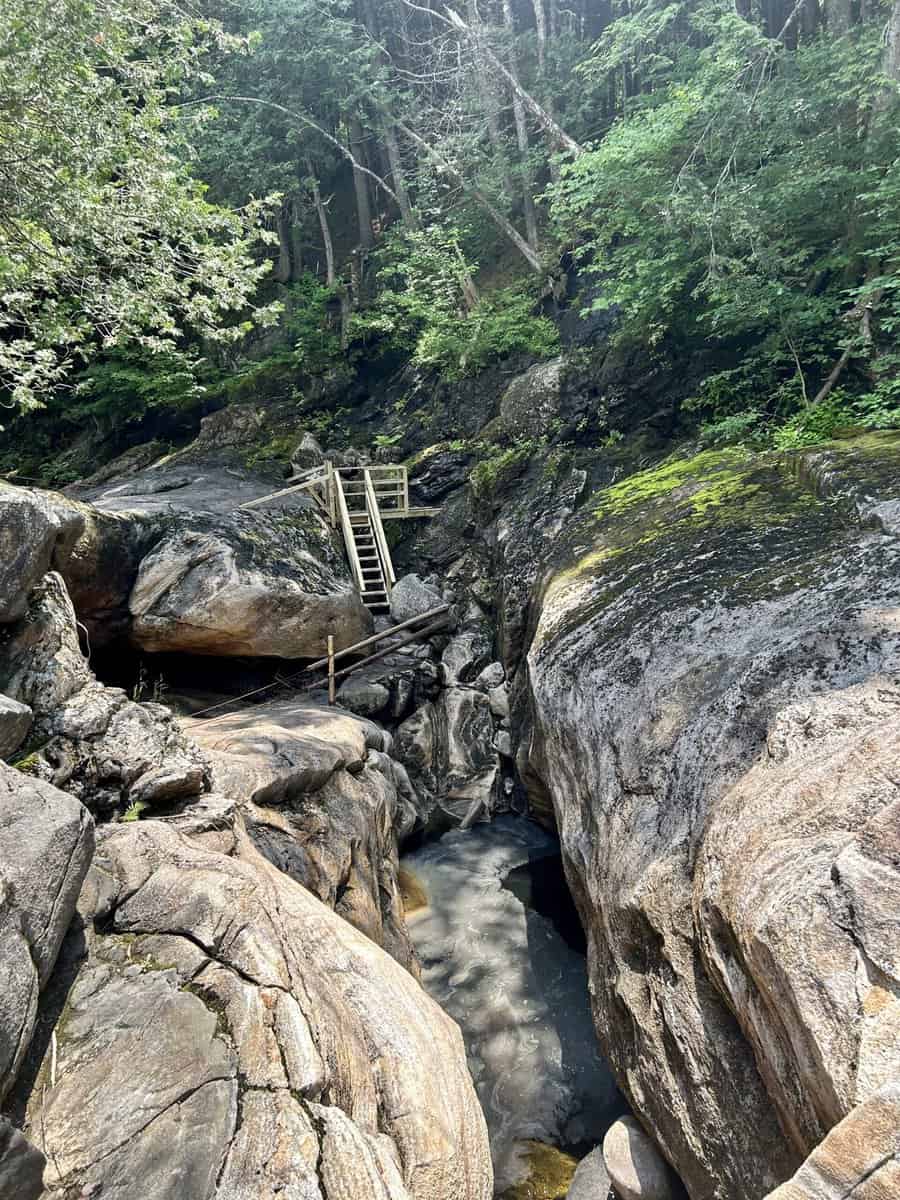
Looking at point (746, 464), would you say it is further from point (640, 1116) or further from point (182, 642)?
point (182, 642)

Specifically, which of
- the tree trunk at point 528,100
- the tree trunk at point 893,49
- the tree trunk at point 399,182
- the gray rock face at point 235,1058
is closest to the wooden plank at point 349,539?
the gray rock face at point 235,1058

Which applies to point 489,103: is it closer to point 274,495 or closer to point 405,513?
point 405,513

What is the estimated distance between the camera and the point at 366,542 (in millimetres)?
14945

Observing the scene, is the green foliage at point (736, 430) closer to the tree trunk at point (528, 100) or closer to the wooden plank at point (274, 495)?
the wooden plank at point (274, 495)

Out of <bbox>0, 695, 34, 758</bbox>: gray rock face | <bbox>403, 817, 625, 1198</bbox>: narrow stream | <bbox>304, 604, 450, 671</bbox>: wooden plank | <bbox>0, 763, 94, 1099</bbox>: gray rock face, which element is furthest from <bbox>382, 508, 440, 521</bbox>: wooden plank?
<bbox>0, 763, 94, 1099</bbox>: gray rock face

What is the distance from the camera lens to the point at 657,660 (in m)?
5.28

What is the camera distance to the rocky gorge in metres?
2.55

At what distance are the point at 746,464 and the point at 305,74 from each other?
63.6 ft

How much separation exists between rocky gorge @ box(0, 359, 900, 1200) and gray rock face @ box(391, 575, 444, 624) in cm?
451

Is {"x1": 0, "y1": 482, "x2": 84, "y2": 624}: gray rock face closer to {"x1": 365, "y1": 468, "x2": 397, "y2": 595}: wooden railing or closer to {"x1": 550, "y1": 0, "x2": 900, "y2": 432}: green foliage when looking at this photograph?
{"x1": 550, "y1": 0, "x2": 900, "y2": 432}: green foliage

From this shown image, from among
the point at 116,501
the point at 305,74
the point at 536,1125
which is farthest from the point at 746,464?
the point at 305,74

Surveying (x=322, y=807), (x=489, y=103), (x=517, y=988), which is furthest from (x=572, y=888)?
(x=489, y=103)

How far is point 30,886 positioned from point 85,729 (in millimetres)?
2092

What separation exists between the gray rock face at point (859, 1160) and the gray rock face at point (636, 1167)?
8.32 feet
